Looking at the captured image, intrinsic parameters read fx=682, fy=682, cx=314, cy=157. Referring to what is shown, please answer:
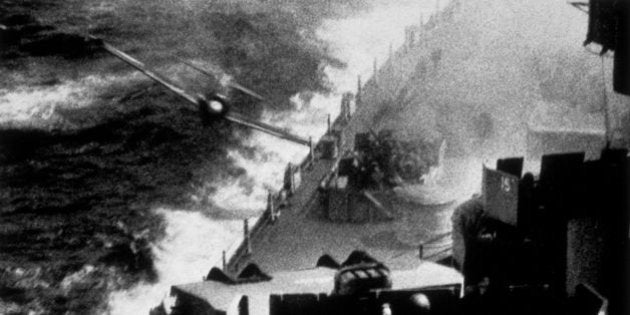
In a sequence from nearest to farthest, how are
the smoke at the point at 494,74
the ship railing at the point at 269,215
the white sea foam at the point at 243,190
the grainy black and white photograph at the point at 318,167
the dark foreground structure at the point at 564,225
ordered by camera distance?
the grainy black and white photograph at the point at 318,167 < the dark foreground structure at the point at 564,225 < the ship railing at the point at 269,215 < the white sea foam at the point at 243,190 < the smoke at the point at 494,74

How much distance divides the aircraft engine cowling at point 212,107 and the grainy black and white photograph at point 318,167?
0.06ft

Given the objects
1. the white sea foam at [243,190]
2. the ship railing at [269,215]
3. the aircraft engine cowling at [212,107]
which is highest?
the aircraft engine cowling at [212,107]

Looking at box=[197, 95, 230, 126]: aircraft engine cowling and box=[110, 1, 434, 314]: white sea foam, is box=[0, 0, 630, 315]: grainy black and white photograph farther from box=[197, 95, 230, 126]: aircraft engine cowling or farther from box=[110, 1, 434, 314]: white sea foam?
box=[110, 1, 434, 314]: white sea foam

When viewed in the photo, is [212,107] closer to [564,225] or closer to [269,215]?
[564,225]

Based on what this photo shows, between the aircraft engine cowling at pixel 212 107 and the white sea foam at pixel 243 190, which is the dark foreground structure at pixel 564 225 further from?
the white sea foam at pixel 243 190

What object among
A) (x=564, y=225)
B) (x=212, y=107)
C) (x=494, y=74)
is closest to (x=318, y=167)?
(x=564, y=225)

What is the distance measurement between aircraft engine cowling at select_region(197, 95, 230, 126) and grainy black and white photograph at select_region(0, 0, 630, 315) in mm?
17

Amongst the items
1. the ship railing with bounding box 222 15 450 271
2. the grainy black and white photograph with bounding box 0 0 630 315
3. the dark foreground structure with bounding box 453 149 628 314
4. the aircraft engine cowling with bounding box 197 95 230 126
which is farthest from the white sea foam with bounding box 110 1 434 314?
the aircraft engine cowling with bounding box 197 95 230 126

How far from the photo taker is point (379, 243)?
2395 cm

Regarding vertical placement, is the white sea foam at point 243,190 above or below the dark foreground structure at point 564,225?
below

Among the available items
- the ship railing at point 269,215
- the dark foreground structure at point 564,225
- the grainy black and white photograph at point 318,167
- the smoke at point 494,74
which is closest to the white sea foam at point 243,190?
the grainy black and white photograph at point 318,167

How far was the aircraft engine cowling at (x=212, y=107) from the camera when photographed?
7.77 metres

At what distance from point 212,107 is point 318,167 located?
76.8 feet

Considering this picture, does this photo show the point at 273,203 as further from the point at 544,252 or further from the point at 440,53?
the point at 440,53
